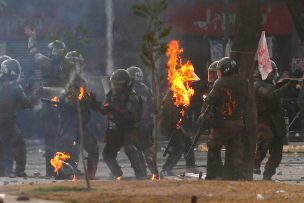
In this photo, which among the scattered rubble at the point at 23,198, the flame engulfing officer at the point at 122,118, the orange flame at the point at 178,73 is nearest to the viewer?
the scattered rubble at the point at 23,198

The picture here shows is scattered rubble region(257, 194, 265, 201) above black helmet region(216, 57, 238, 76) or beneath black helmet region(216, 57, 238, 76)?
beneath

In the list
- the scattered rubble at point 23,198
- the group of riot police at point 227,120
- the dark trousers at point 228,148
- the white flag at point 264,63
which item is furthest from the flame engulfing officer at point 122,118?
the scattered rubble at point 23,198

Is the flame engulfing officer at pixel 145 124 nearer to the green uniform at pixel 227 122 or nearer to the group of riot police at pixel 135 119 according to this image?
the group of riot police at pixel 135 119

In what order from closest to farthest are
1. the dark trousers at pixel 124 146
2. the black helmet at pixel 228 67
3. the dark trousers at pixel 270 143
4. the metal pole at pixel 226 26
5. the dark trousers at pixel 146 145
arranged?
the black helmet at pixel 228 67 < the dark trousers at pixel 124 146 < the dark trousers at pixel 270 143 < the dark trousers at pixel 146 145 < the metal pole at pixel 226 26

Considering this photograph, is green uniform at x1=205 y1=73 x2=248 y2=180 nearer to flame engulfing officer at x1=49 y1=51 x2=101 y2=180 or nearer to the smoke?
flame engulfing officer at x1=49 y1=51 x2=101 y2=180

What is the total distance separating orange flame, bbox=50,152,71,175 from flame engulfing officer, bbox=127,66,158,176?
111 centimetres

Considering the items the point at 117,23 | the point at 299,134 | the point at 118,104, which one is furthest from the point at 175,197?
the point at 117,23

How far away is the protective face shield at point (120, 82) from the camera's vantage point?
1593 centimetres

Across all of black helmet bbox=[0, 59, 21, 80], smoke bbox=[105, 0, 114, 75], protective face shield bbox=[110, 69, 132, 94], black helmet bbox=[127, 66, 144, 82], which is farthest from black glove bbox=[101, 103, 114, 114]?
smoke bbox=[105, 0, 114, 75]

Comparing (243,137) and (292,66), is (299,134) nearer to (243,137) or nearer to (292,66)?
(292,66)

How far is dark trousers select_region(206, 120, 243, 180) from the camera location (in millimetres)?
14438

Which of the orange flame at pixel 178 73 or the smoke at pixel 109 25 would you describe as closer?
the orange flame at pixel 178 73

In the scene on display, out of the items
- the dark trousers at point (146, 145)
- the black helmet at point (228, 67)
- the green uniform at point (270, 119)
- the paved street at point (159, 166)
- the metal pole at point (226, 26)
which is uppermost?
the metal pole at point (226, 26)

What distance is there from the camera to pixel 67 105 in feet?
54.1
